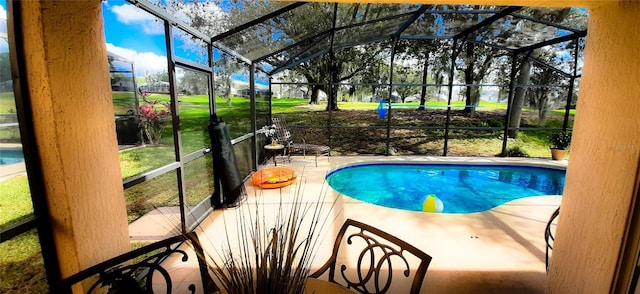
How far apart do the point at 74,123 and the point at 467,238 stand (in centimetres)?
345

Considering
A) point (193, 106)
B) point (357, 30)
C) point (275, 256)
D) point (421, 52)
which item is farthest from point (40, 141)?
point (421, 52)

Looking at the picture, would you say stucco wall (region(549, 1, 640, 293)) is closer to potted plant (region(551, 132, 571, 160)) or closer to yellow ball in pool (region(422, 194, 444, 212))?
yellow ball in pool (region(422, 194, 444, 212))

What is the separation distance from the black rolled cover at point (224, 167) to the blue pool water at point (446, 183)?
243cm

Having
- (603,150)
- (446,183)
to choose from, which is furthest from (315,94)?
(603,150)

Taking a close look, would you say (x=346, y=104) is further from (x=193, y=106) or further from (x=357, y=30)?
(x=193, y=106)

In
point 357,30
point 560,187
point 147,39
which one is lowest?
point 560,187

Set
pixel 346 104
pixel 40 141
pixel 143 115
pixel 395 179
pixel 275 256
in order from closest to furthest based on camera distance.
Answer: pixel 275 256, pixel 40 141, pixel 143 115, pixel 395 179, pixel 346 104

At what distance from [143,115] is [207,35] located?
4.79 ft

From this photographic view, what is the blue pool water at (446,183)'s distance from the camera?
5.67m

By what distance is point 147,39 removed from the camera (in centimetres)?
270

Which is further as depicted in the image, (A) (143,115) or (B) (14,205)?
(A) (143,115)

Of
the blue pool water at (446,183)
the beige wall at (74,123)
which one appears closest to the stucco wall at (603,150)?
the beige wall at (74,123)

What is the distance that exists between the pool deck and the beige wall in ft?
2.10

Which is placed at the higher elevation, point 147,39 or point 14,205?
point 147,39
